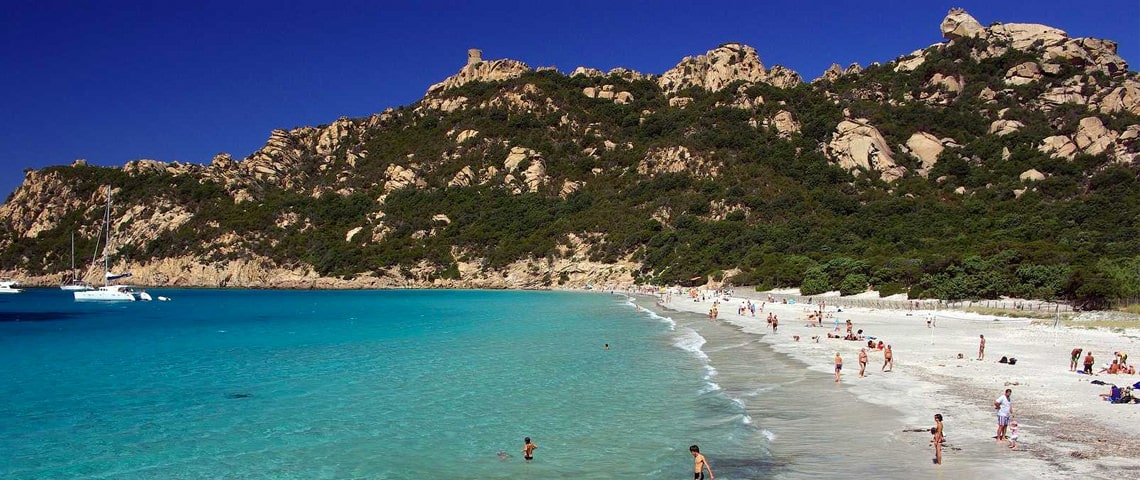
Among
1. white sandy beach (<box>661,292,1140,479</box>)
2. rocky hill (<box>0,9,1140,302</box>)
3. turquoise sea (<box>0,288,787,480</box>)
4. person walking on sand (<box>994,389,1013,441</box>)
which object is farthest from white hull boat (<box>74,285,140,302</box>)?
person walking on sand (<box>994,389,1013,441</box>)

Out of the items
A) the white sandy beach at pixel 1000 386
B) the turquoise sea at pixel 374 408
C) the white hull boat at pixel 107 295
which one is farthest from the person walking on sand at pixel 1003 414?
the white hull boat at pixel 107 295

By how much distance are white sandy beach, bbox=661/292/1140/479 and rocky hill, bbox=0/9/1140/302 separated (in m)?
45.2

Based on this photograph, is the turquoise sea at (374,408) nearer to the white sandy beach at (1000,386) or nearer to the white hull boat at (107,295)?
the white sandy beach at (1000,386)

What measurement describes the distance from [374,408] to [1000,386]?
18.9 m

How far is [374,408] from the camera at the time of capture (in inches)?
840

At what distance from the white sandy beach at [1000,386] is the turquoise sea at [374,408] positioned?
4249 millimetres

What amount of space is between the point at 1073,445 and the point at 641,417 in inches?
379

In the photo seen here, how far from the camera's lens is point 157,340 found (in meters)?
43.6

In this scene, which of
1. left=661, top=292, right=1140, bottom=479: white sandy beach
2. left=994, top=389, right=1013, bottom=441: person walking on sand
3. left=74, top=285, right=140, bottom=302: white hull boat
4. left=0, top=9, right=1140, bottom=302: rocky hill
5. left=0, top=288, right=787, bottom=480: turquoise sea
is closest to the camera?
left=661, top=292, right=1140, bottom=479: white sandy beach

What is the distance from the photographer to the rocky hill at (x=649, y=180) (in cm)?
10681

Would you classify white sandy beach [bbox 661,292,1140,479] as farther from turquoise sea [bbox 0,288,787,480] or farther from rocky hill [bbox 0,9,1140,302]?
rocky hill [bbox 0,9,1140,302]

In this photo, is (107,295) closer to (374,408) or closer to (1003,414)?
(374,408)

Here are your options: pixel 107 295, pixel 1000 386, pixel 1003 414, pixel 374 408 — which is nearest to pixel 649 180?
pixel 107 295

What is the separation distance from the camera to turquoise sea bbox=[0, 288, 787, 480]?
50.2 feet
